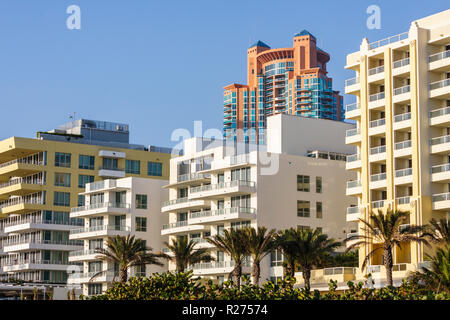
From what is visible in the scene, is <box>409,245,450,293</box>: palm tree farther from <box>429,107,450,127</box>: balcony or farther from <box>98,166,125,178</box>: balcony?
<box>98,166,125,178</box>: balcony

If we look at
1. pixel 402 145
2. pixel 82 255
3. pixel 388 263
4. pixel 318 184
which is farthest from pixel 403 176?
pixel 82 255

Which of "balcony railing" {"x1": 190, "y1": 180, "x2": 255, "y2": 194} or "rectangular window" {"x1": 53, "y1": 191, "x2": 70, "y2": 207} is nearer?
"balcony railing" {"x1": 190, "y1": 180, "x2": 255, "y2": 194}

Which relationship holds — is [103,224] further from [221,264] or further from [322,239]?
[322,239]

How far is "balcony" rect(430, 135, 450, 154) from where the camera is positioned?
74050mm

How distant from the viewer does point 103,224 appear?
106250mm

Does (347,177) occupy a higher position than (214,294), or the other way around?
(347,177)

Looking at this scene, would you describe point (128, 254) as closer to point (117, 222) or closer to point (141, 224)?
point (141, 224)

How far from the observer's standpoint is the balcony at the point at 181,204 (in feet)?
310

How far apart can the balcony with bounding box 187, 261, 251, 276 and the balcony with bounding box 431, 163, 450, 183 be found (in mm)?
20677

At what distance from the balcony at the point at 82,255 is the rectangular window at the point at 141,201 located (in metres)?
7.38

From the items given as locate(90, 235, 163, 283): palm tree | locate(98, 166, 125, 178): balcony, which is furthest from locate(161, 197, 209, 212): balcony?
locate(98, 166, 125, 178): balcony

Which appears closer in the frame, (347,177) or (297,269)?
(297,269)
